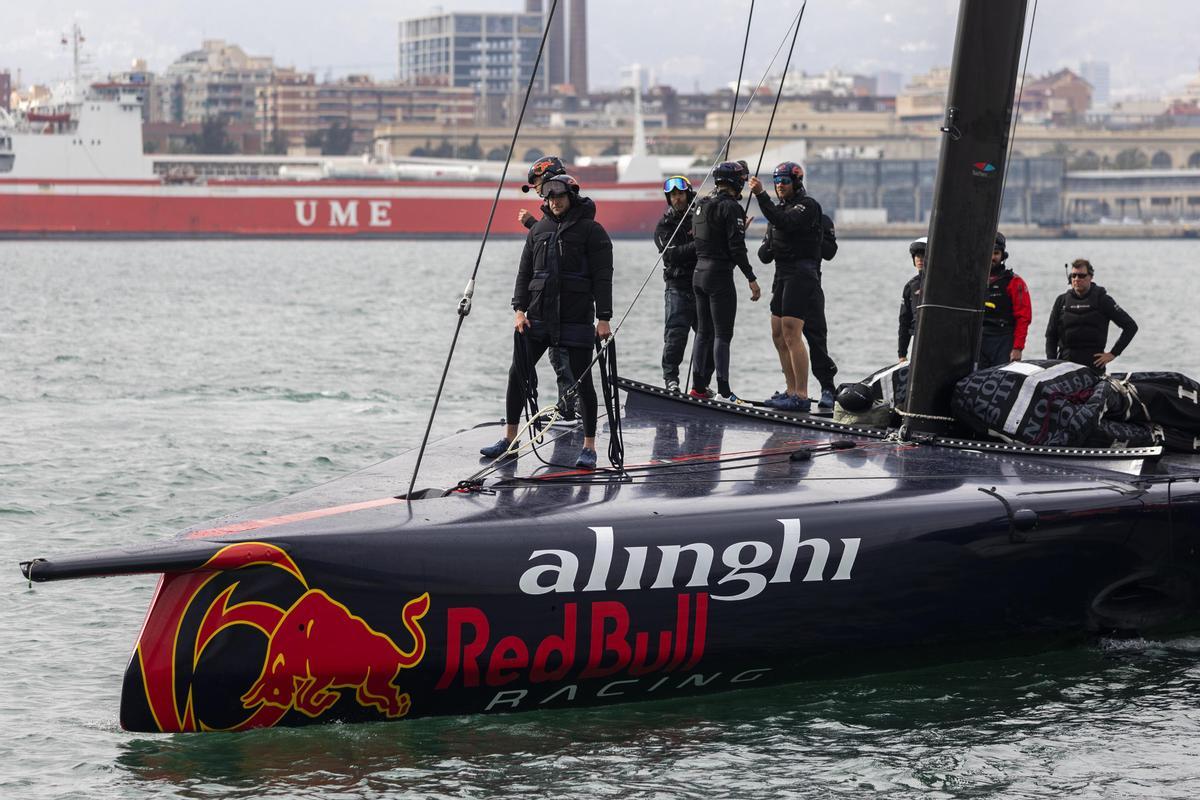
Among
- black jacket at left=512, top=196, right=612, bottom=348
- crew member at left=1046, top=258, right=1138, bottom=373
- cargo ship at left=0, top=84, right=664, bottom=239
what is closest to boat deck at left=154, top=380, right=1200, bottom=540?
black jacket at left=512, top=196, right=612, bottom=348

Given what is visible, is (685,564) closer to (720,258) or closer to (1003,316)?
(720,258)

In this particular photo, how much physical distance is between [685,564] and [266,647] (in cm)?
174

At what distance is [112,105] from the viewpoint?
9925cm

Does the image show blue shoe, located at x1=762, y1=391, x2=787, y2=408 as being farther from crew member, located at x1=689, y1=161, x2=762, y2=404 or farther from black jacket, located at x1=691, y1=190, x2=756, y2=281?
black jacket, located at x1=691, y1=190, x2=756, y2=281

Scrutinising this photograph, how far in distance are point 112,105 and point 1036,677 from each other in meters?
98.5

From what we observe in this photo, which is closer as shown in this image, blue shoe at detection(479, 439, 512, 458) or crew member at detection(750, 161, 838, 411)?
blue shoe at detection(479, 439, 512, 458)

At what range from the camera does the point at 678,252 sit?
10602 millimetres

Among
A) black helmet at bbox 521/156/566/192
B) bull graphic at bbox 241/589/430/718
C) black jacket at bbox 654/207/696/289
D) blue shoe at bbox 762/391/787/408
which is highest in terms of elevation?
black helmet at bbox 521/156/566/192

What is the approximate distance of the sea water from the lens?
21.2ft

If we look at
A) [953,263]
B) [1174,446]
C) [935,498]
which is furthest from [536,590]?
[1174,446]

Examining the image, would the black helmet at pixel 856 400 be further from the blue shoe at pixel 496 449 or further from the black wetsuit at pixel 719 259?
the blue shoe at pixel 496 449

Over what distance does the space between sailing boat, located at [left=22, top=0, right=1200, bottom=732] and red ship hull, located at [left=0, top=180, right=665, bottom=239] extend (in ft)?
267

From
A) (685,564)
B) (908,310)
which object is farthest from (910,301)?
(685,564)

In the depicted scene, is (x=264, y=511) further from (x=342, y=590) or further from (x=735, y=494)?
(x=735, y=494)
